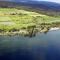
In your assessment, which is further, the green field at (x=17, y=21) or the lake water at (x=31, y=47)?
the green field at (x=17, y=21)

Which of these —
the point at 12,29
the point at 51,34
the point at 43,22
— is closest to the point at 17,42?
the point at 12,29

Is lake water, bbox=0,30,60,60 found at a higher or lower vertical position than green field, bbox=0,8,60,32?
lower

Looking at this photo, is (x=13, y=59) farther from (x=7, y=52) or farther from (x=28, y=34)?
(x=28, y=34)

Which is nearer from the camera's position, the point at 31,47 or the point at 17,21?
the point at 31,47

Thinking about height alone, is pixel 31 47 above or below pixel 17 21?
below

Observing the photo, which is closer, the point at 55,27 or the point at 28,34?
the point at 28,34

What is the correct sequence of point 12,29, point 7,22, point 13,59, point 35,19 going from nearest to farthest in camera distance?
point 13,59
point 12,29
point 7,22
point 35,19

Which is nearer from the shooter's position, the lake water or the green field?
the lake water

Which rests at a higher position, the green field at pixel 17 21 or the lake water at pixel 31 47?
the green field at pixel 17 21
